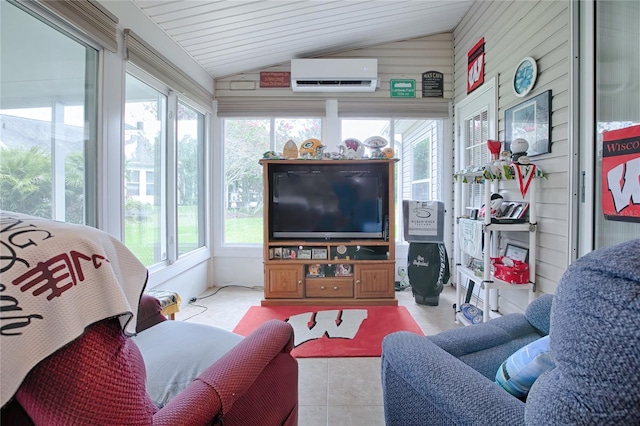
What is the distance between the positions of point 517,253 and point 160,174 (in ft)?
10.2

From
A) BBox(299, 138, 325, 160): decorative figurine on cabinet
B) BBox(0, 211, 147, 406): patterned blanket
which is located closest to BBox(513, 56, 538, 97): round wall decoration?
BBox(299, 138, 325, 160): decorative figurine on cabinet

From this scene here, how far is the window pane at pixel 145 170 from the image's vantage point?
239cm

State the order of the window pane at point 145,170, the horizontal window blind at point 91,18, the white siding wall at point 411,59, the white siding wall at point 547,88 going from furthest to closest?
1. the white siding wall at point 411,59
2. the window pane at point 145,170
3. the white siding wall at point 547,88
4. the horizontal window blind at point 91,18

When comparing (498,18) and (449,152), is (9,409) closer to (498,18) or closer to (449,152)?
(498,18)

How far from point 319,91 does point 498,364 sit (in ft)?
11.1

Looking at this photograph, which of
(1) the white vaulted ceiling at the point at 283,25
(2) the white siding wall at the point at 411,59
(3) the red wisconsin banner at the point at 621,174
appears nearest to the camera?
Answer: (3) the red wisconsin banner at the point at 621,174

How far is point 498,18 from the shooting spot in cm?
271

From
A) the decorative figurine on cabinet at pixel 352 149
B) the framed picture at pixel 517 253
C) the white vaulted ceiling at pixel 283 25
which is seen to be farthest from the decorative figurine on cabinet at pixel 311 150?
the framed picture at pixel 517 253

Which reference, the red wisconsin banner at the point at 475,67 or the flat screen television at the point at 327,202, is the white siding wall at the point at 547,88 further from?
the flat screen television at the point at 327,202

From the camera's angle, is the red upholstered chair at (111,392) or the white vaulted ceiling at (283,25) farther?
the white vaulted ceiling at (283,25)

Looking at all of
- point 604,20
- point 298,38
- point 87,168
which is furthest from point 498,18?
point 87,168

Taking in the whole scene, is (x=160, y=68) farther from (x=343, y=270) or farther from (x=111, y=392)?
(x=111, y=392)

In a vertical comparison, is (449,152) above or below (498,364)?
above

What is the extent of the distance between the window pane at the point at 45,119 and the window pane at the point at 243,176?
1.93m
